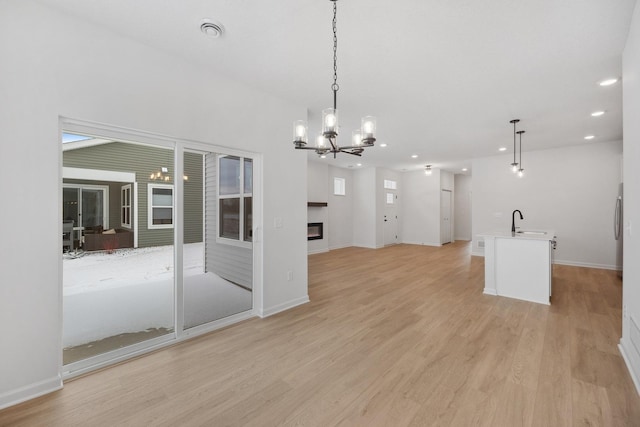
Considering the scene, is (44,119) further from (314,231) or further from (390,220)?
(390,220)

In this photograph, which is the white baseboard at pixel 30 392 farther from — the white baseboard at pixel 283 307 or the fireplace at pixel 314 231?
the fireplace at pixel 314 231

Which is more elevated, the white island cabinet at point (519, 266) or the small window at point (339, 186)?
the small window at point (339, 186)

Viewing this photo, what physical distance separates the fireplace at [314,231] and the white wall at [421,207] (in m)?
3.79

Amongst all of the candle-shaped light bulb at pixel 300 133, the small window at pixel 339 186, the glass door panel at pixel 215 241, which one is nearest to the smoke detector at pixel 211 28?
the candle-shaped light bulb at pixel 300 133

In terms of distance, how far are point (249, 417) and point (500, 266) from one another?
4189mm

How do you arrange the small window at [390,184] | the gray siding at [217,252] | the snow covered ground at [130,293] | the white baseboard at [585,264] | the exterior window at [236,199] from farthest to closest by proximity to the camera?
the small window at [390,184]
the white baseboard at [585,264]
the exterior window at [236,199]
the gray siding at [217,252]
the snow covered ground at [130,293]

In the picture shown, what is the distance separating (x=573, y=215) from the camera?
6.43 meters

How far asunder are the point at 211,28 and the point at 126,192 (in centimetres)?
170

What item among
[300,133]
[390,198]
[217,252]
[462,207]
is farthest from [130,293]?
[462,207]

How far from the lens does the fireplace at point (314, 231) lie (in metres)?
8.23

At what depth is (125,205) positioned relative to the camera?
2643mm

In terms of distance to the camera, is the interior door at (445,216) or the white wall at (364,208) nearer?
the white wall at (364,208)

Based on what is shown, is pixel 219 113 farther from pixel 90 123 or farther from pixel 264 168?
pixel 90 123

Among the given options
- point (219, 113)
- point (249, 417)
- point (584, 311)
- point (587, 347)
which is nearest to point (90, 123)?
point (219, 113)
